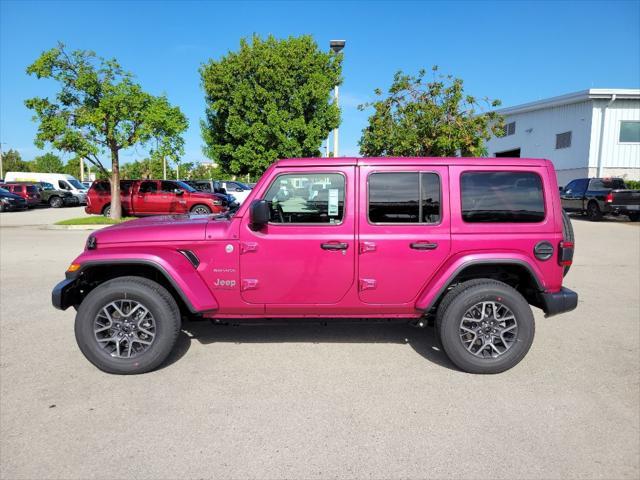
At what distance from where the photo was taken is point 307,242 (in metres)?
3.68

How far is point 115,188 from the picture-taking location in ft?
55.2

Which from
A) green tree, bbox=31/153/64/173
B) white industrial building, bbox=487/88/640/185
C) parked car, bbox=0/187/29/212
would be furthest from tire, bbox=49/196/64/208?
green tree, bbox=31/153/64/173

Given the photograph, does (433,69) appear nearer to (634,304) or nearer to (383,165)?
(634,304)

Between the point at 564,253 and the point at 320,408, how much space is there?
2462mm

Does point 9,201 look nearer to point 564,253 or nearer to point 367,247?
point 367,247

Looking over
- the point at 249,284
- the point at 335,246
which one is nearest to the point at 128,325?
the point at 249,284

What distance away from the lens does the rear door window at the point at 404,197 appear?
3.73 metres

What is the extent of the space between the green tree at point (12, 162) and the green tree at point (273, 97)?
7319cm

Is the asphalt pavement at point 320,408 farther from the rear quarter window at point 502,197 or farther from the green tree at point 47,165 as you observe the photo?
the green tree at point 47,165

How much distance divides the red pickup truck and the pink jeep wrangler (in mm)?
13446

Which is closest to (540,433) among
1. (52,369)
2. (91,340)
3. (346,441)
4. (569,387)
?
(569,387)

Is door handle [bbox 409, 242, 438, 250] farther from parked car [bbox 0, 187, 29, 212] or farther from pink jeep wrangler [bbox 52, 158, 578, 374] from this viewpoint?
parked car [bbox 0, 187, 29, 212]

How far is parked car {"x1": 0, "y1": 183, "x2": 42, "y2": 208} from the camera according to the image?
2491 centimetres

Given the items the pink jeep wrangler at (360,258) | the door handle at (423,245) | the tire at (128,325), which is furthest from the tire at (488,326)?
the tire at (128,325)
